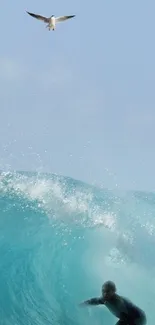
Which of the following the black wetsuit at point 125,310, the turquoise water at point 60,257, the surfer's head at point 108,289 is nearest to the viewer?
the black wetsuit at point 125,310

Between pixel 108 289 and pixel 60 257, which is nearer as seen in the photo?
pixel 108 289

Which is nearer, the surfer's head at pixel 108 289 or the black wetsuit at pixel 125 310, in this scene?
the black wetsuit at pixel 125 310

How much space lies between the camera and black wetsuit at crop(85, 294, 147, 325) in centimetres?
639

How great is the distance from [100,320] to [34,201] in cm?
851

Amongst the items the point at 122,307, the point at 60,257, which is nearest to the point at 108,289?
the point at 122,307

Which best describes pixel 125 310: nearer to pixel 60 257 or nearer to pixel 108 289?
pixel 108 289

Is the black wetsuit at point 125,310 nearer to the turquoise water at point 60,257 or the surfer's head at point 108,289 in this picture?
the surfer's head at point 108,289

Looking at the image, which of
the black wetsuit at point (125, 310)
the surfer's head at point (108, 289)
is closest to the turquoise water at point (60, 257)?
the black wetsuit at point (125, 310)

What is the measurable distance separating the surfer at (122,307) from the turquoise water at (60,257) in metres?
1.85

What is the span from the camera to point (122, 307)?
6.64 metres

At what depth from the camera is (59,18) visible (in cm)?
813

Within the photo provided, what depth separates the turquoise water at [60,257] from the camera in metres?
8.77

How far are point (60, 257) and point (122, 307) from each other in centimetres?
575

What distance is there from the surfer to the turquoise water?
1.85m
